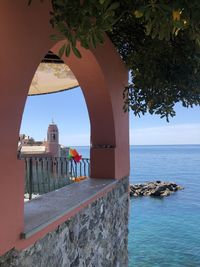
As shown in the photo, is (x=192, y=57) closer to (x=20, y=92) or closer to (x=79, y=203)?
(x=79, y=203)

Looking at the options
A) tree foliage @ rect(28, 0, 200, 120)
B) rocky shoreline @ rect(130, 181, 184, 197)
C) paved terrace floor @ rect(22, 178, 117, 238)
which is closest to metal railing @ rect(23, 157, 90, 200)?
paved terrace floor @ rect(22, 178, 117, 238)

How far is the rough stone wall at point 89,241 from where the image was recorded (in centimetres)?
248

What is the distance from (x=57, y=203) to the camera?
126 inches

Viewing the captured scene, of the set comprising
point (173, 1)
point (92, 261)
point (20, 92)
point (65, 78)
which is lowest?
point (92, 261)

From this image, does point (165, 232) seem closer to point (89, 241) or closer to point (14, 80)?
point (89, 241)

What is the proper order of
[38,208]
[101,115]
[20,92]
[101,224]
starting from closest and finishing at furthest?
1. [20,92]
2. [38,208]
3. [101,224]
4. [101,115]

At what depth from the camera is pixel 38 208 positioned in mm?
2971

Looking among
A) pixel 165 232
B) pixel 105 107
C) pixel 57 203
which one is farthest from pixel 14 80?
pixel 165 232

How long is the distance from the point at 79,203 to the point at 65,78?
12.8 feet

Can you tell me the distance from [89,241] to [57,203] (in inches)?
29.4

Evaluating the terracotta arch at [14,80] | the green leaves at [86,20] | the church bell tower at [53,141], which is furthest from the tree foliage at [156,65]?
the church bell tower at [53,141]

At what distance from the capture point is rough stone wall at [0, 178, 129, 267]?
2484 mm

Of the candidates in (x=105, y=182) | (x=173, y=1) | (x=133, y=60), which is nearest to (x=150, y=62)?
(x=133, y=60)

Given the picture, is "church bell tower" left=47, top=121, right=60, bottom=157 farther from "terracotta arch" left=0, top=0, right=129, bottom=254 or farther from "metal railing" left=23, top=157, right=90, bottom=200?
"terracotta arch" left=0, top=0, right=129, bottom=254
